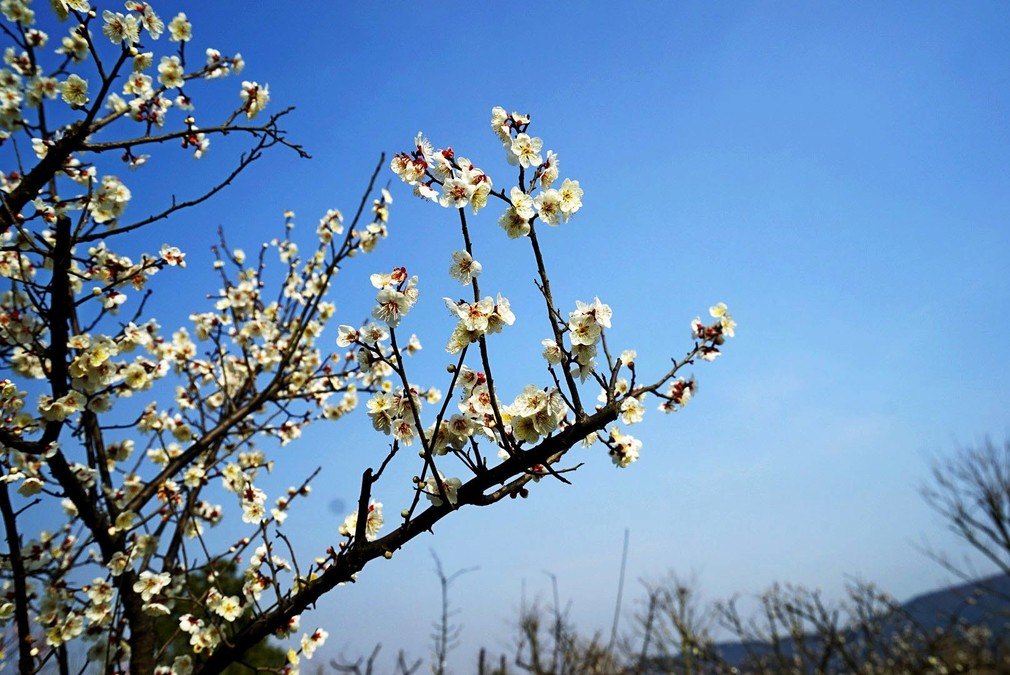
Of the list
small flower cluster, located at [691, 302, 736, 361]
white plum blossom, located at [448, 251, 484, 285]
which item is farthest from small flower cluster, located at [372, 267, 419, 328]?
small flower cluster, located at [691, 302, 736, 361]

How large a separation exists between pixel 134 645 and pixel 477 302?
10.5 feet

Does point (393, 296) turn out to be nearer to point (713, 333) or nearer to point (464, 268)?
point (464, 268)

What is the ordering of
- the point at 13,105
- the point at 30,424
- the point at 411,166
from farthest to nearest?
the point at 13,105, the point at 30,424, the point at 411,166

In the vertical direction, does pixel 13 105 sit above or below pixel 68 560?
above

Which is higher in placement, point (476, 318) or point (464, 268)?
point (464, 268)

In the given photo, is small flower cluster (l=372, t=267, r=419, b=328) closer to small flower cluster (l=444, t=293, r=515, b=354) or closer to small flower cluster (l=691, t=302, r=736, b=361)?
small flower cluster (l=444, t=293, r=515, b=354)

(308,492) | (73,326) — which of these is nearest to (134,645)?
(308,492)

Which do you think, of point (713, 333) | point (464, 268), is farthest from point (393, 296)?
point (713, 333)

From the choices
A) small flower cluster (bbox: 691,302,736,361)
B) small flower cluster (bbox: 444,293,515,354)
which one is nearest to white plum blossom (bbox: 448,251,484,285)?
small flower cluster (bbox: 444,293,515,354)

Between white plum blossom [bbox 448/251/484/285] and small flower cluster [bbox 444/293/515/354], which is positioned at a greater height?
white plum blossom [bbox 448/251/484/285]

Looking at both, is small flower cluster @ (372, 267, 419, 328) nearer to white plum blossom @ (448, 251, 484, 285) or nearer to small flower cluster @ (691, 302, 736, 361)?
white plum blossom @ (448, 251, 484, 285)

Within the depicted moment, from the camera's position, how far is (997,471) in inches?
486

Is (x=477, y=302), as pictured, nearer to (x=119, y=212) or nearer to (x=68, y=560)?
(x=119, y=212)

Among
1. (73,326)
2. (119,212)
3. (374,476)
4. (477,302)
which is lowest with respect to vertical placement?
(374,476)
